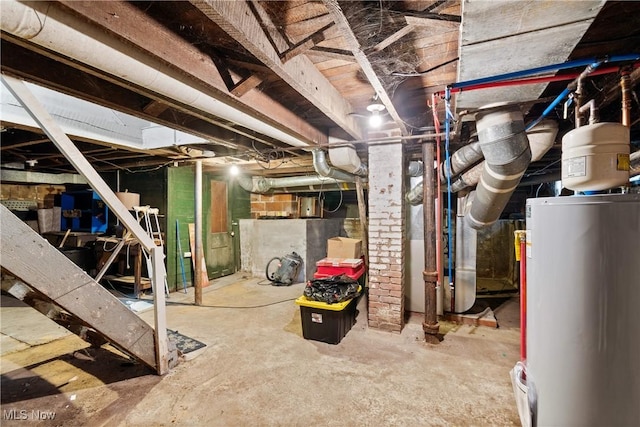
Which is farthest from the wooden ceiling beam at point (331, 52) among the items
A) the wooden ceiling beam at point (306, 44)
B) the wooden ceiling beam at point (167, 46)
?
the wooden ceiling beam at point (167, 46)

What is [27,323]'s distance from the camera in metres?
3.34

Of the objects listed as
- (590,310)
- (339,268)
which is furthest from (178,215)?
(590,310)

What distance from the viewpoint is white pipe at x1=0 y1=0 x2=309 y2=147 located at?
101 cm

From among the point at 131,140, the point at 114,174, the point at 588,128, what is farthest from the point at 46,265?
the point at 114,174

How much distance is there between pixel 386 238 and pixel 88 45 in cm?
276

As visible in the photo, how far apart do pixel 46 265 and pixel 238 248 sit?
453 cm

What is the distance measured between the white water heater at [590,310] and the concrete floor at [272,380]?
0.85m

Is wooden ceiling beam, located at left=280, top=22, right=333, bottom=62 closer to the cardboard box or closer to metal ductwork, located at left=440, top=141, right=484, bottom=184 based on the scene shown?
metal ductwork, located at left=440, top=141, right=484, bottom=184

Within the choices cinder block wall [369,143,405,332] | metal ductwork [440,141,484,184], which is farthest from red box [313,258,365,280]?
metal ductwork [440,141,484,184]

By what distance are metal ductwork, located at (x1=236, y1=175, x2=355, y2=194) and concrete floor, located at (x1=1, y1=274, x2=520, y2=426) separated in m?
2.83

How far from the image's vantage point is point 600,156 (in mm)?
1153

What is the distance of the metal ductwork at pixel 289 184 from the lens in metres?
5.35

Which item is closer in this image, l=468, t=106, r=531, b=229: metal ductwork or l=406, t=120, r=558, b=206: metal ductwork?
l=468, t=106, r=531, b=229: metal ductwork

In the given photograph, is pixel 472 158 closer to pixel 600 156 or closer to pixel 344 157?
pixel 344 157
